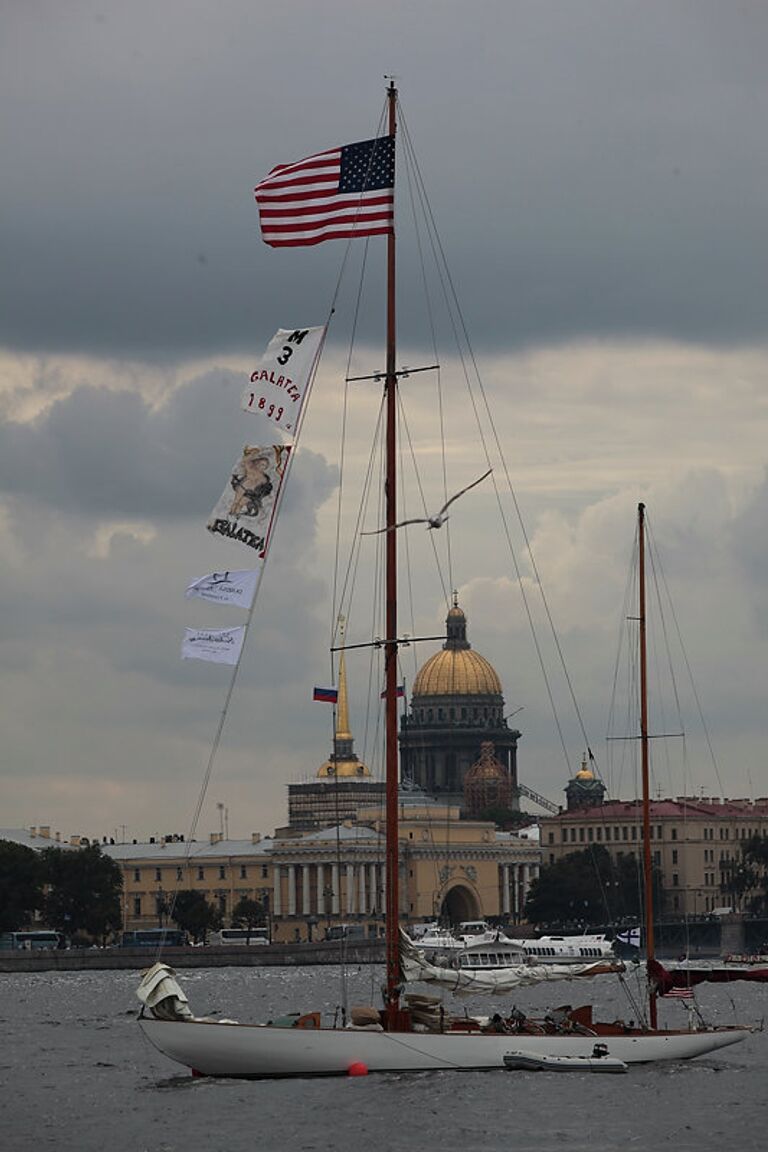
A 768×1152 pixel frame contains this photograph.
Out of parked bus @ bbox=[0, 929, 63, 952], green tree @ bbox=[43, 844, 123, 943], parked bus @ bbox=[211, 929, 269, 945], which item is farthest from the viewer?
parked bus @ bbox=[211, 929, 269, 945]

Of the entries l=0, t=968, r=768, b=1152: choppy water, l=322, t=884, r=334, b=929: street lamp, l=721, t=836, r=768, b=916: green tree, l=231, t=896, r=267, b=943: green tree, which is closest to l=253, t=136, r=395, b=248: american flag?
l=0, t=968, r=768, b=1152: choppy water

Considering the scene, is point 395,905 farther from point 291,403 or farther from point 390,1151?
point 291,403

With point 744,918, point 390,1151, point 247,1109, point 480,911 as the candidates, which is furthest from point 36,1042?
point 480,911

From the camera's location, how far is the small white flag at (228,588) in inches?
1673

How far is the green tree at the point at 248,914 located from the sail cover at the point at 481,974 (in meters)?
122

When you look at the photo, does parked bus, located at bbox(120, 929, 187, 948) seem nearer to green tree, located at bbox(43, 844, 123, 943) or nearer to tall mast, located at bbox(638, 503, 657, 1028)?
green tree, located at bbox(43, 844, 123, 943)

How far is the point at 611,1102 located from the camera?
44.8 m

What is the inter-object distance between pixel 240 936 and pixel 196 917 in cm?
1006

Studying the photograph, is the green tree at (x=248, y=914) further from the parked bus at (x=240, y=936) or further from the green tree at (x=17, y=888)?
the green tree at (x=17, y=888)

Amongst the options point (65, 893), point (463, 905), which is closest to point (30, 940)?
point (65, 893)

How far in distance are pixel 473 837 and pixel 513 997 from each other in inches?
3886

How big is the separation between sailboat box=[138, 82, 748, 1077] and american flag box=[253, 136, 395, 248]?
0.02 meters

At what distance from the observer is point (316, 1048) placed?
42938mm

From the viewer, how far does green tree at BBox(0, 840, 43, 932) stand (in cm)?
14338
